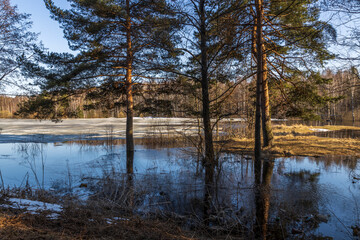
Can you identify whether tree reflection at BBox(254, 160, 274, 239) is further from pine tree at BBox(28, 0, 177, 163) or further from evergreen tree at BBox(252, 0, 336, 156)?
pine tree at BBox(28, 0, 177, 163)

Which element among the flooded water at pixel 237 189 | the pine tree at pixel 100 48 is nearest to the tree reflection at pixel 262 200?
the flooded water at pixel 237 189

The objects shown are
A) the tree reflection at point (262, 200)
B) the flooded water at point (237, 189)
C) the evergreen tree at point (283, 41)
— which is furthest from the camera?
the evergreen tree at point (283, 41)

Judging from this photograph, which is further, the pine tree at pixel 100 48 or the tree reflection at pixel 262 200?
the pine tree at pixel 100 48

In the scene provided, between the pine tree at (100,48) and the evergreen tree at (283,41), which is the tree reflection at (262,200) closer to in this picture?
the evergreen tree at (283,41)

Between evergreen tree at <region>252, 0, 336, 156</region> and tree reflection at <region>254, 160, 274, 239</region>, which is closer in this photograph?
tree reflection at <region>254, 160, 274, 239</region>

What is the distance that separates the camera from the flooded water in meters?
5.34

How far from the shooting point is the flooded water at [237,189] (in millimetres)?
5344

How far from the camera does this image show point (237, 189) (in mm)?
7301

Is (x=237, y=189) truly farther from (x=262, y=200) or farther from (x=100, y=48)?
(x=100, y=48)

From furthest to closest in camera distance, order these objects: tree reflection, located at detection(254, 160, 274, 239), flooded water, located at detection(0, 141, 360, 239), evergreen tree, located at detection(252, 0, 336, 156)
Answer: evergreen tree, located at detection(252, 0, 336, 156)
flooded water, located at detection(0, 141, 360, 239)
tree reflection, located at detection(254, 160, 274, 239)

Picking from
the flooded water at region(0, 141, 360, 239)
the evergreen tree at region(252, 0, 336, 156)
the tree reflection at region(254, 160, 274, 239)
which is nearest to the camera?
the tree reflection at region(254, 160, 274, 239)

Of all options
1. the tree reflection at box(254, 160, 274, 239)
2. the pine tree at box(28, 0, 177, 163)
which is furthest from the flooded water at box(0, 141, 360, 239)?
the pine tree at box(28, 0, 177, 163)

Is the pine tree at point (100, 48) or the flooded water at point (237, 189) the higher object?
the pine tree at point (100, 48)

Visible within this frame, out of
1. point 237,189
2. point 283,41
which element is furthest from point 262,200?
point 283,41
